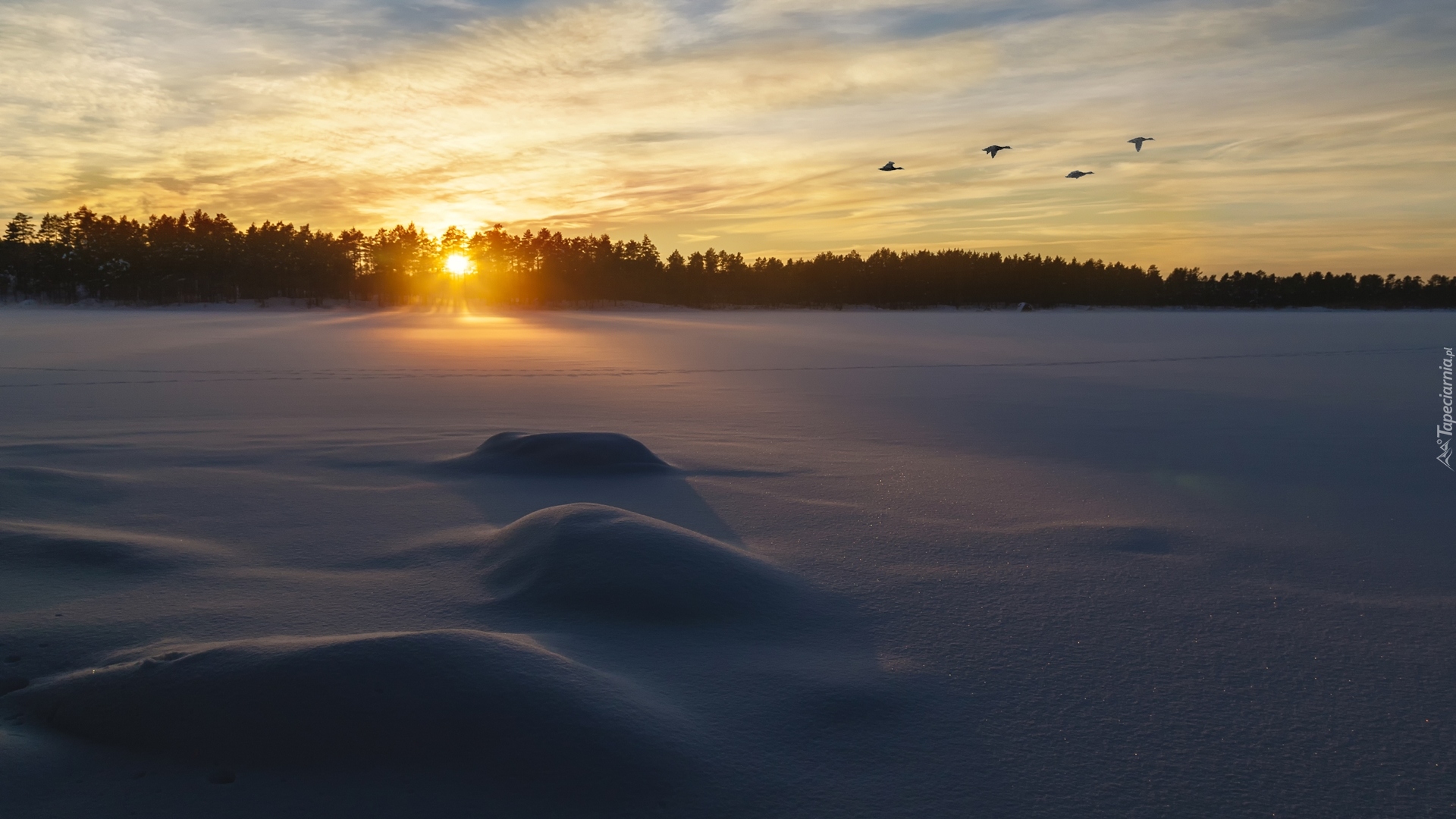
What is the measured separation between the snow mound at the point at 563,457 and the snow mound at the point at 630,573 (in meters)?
2.02

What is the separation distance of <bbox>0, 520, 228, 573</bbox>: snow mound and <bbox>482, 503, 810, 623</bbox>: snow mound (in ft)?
4.35

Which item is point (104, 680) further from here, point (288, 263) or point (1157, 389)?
point (288, 263)

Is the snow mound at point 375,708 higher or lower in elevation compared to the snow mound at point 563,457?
lower

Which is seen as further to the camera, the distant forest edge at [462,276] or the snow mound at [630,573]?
the distant forest edge at [462,276]

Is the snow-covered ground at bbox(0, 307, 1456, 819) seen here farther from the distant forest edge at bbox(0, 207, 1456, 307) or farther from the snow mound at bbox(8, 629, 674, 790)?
the distant forest edge at bbox(0, 207, 1456, 307)

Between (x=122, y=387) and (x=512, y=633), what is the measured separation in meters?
10.4

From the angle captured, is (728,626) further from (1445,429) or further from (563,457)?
(1445,429)

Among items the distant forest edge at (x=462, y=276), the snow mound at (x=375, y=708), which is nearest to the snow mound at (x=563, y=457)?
the snow mound at (x=375, y=708)

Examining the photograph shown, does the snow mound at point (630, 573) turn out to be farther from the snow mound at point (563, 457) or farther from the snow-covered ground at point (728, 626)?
the snow mound at point (563, 457)

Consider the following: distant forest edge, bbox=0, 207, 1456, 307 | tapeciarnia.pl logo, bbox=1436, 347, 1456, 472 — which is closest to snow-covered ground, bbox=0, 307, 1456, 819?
tapeciarnia.pl logo, bbox=1436, 347, 1456, 472

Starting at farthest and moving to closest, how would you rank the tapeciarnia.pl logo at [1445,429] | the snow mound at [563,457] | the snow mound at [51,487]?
1. the tapeciarnia.pl logo at [1445,429]
2. the snow mound at [563,457]
3. the snow mound at [51,487]

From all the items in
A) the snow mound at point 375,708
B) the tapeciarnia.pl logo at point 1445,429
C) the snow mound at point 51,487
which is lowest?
the snow mound at point 375,708

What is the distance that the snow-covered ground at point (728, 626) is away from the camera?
2223mm

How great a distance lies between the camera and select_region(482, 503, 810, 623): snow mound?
3367 millimetres
